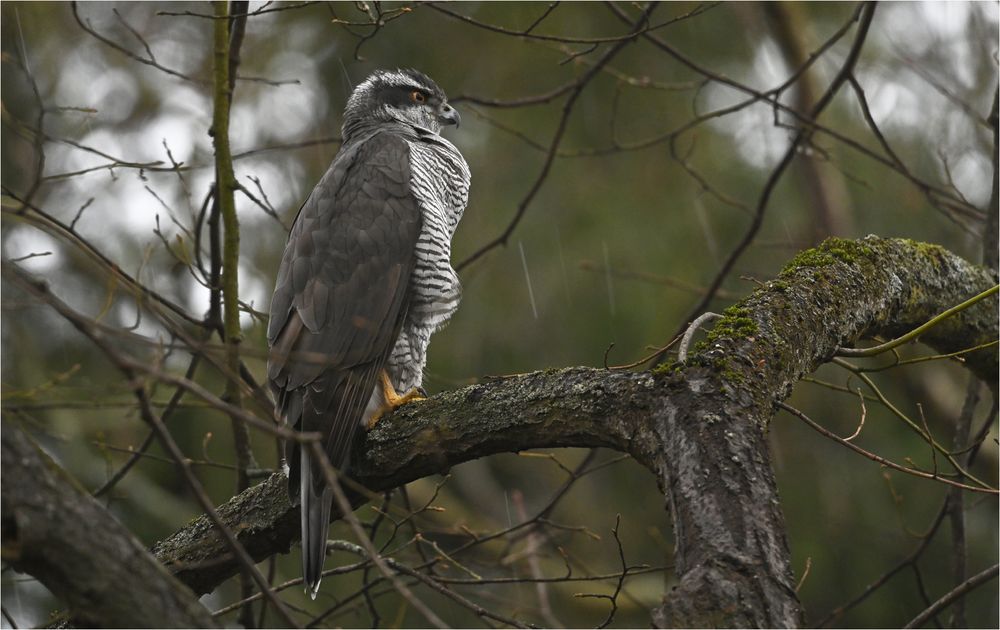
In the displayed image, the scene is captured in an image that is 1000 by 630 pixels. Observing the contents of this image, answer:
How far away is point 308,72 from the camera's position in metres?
7.41

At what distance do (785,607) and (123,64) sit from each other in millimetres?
6531

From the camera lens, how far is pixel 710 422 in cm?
230

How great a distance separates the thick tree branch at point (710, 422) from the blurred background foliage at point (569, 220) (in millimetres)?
2374

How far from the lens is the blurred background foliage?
6.01 metres

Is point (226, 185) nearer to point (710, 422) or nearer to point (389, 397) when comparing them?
point (389, 397)

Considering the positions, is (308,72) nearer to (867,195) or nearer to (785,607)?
(867,195)

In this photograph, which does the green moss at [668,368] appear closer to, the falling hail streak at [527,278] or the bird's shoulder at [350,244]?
the bird's shoulder at [350,244]

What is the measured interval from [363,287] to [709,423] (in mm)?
1883

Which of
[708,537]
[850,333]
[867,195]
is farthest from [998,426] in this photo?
[708,537]

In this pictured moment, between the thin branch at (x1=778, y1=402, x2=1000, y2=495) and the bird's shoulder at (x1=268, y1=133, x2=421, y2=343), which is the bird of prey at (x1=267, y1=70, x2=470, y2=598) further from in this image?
the thin branch at (x1=778, y1=402, x2=1000, y2=495)

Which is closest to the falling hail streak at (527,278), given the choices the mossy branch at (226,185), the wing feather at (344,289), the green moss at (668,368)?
the wing feather at (344,289)

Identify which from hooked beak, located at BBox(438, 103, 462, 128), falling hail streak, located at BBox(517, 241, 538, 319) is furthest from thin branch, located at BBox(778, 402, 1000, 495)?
falling hail streak, located at BBox(517, 241, 538, 319)

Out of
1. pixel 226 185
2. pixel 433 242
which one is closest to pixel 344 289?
pixel 433 242

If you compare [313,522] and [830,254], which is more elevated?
[830,254]
